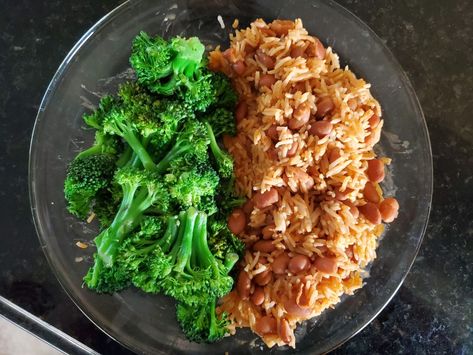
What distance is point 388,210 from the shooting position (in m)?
2.12

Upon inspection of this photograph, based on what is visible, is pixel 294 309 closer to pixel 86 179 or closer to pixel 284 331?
pixel 284 331

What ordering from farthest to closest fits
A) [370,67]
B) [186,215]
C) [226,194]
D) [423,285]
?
[423,285] < [370,67] < [226,194] < [186,215]

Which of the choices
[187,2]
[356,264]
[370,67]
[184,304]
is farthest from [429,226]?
[187,2]

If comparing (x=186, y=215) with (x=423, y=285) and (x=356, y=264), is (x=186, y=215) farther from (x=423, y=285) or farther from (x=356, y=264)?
(x=423, y=285)

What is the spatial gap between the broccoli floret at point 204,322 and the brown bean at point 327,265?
1.44 ft

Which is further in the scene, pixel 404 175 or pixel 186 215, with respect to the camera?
pixel 404 175

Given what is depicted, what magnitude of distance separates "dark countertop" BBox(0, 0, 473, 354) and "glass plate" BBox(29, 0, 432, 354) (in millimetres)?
259

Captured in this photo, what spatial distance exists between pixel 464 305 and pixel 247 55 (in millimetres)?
1574

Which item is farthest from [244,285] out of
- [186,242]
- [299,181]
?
[299,181]

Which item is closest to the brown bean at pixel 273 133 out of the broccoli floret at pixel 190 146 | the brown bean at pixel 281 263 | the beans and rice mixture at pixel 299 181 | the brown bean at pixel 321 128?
the beans and rice mixture at pixel 299 181

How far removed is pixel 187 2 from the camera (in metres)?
2.31

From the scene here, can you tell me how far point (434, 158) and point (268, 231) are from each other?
3.25 feet

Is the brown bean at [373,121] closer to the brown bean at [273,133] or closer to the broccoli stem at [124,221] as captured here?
the brown bean at [273,133]

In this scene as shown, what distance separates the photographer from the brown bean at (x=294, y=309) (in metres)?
2.01
